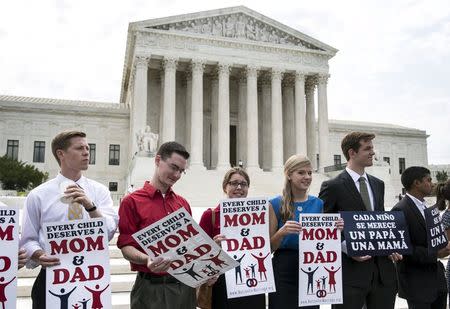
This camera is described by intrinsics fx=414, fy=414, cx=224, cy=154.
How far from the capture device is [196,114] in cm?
4016

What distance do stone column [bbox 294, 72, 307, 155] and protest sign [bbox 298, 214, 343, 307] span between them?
3937cm

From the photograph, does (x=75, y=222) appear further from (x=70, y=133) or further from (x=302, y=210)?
(x=302, y=210)

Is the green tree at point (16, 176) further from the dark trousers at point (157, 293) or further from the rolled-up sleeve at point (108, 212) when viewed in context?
the dark trousers at point (157, 293)

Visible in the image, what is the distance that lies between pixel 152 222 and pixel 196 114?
1433 inches

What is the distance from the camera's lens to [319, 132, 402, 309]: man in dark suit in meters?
4.90

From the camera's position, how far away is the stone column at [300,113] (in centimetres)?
4375

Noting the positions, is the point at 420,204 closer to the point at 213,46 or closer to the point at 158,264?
the point at 158,264

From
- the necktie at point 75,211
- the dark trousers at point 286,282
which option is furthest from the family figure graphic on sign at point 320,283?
the necktie at point 75,211

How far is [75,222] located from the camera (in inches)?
154

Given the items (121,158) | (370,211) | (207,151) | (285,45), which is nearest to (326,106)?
(285,45)

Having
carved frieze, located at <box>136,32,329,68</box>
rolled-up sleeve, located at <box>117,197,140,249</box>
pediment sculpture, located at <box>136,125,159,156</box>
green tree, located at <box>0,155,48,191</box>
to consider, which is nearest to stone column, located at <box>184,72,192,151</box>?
carved frieze, located at <box>136,32,329,68</box>

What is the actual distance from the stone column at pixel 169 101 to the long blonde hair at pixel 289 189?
3420cm

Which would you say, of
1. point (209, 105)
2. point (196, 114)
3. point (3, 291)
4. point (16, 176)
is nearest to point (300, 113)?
point (209, 105)

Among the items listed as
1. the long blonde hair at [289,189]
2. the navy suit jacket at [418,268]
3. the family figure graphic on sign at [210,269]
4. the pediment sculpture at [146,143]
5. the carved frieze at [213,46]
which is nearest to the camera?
the family figure graphic on sign at [210,269]
